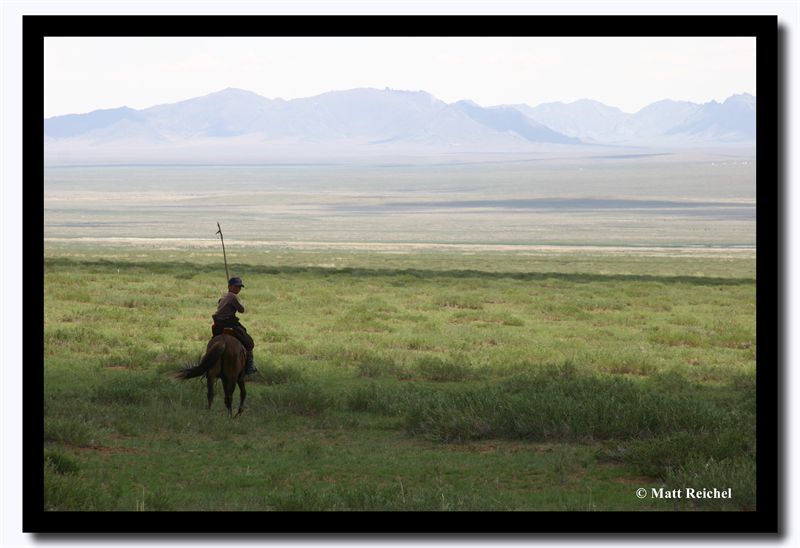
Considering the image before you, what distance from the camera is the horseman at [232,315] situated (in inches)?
532

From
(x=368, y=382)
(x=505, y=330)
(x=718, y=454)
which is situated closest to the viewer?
(x=718, y=454)

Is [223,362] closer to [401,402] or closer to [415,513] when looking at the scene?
[401,402]

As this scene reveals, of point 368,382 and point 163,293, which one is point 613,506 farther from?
point 163,293

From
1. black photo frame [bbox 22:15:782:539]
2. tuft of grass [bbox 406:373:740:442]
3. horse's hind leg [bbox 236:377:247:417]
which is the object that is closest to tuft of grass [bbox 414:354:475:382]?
tuft of grass [bbox 406:373:740:442]

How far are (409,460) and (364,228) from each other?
11177 cm

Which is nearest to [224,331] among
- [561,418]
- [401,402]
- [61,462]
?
[61,462]

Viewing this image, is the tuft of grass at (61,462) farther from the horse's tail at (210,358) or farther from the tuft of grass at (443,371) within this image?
the tuft of grass at (443,371)

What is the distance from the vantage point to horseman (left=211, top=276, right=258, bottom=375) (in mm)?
13516

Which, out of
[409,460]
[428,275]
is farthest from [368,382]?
[428,275]

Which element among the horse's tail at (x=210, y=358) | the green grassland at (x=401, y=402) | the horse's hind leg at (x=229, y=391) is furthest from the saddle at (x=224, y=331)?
the green grassland at (x=401, y=402)

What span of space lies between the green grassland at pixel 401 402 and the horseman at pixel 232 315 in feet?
3.81

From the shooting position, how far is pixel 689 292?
41406mm

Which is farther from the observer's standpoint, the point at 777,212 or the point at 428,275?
the point at 428,275

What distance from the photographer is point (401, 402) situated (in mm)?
17328
